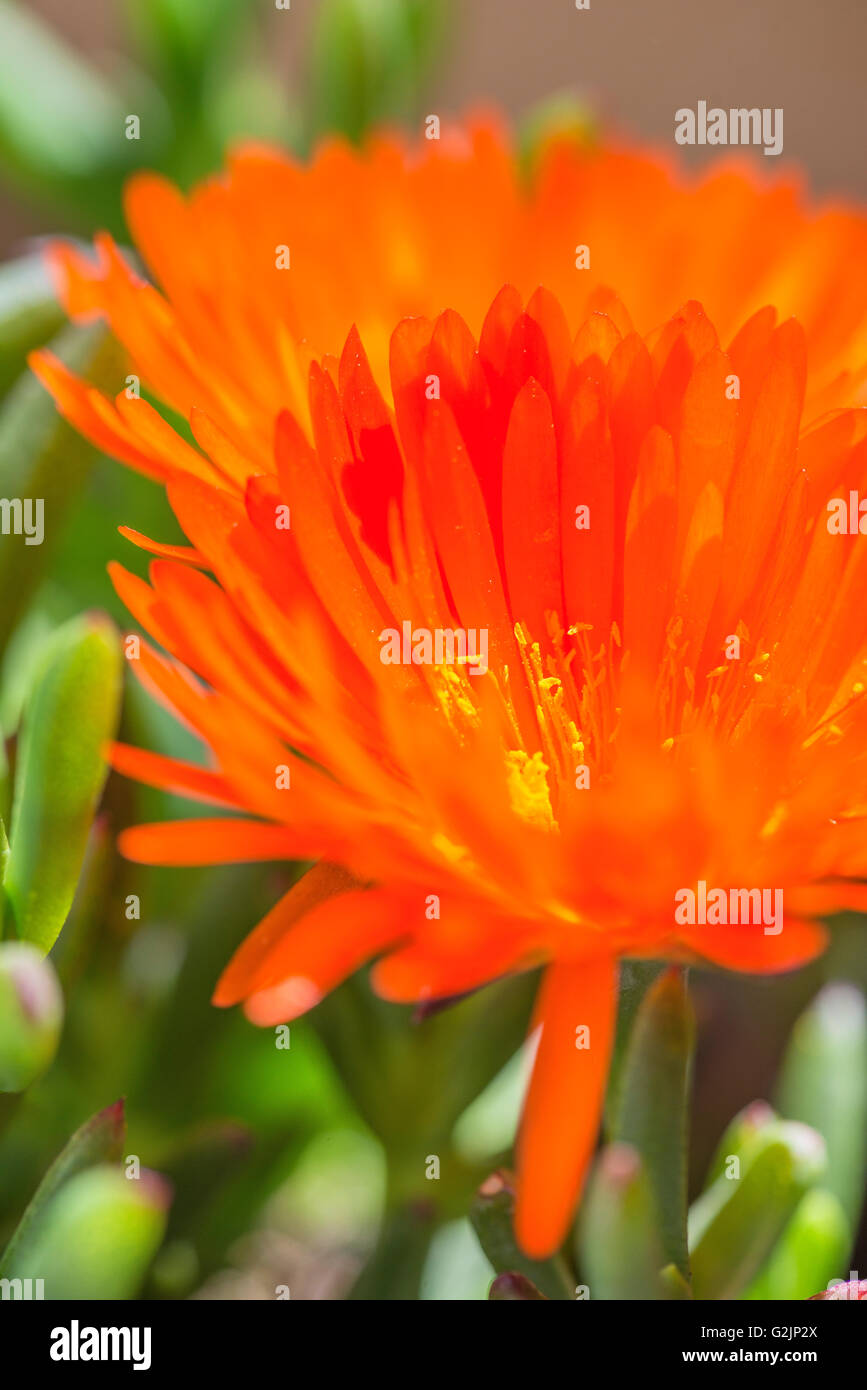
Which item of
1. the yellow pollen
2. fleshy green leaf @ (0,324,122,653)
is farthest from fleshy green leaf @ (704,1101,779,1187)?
fleshy green leaf @ (0,324,122,653)

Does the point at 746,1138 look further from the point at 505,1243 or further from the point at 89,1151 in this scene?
the point at 89,1151

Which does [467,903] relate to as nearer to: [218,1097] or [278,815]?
[278,815]

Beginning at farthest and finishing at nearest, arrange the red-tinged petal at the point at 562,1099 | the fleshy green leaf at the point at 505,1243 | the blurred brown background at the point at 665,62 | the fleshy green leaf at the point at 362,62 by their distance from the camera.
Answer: the blurred brown background at the point at 665,62 → the fleshy green leaf at the point at 362,62 → the fleshy green leaf at the point at 505,1243 → the red-tinged petal at the point at 562,1099

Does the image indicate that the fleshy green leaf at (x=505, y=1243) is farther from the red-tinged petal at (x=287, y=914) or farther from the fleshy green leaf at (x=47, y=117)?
the fleshy green leaf at (x=47, y=117)

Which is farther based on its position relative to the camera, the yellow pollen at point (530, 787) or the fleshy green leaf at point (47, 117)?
the fleshy green leaf at point (47, 117)

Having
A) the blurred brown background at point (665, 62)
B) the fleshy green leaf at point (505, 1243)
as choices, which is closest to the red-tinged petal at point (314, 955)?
the fleshy green leaf at point (505, 1243)

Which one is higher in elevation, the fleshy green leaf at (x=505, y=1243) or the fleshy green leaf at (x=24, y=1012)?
the fleshy green leaf at (x=24, y=1012)
